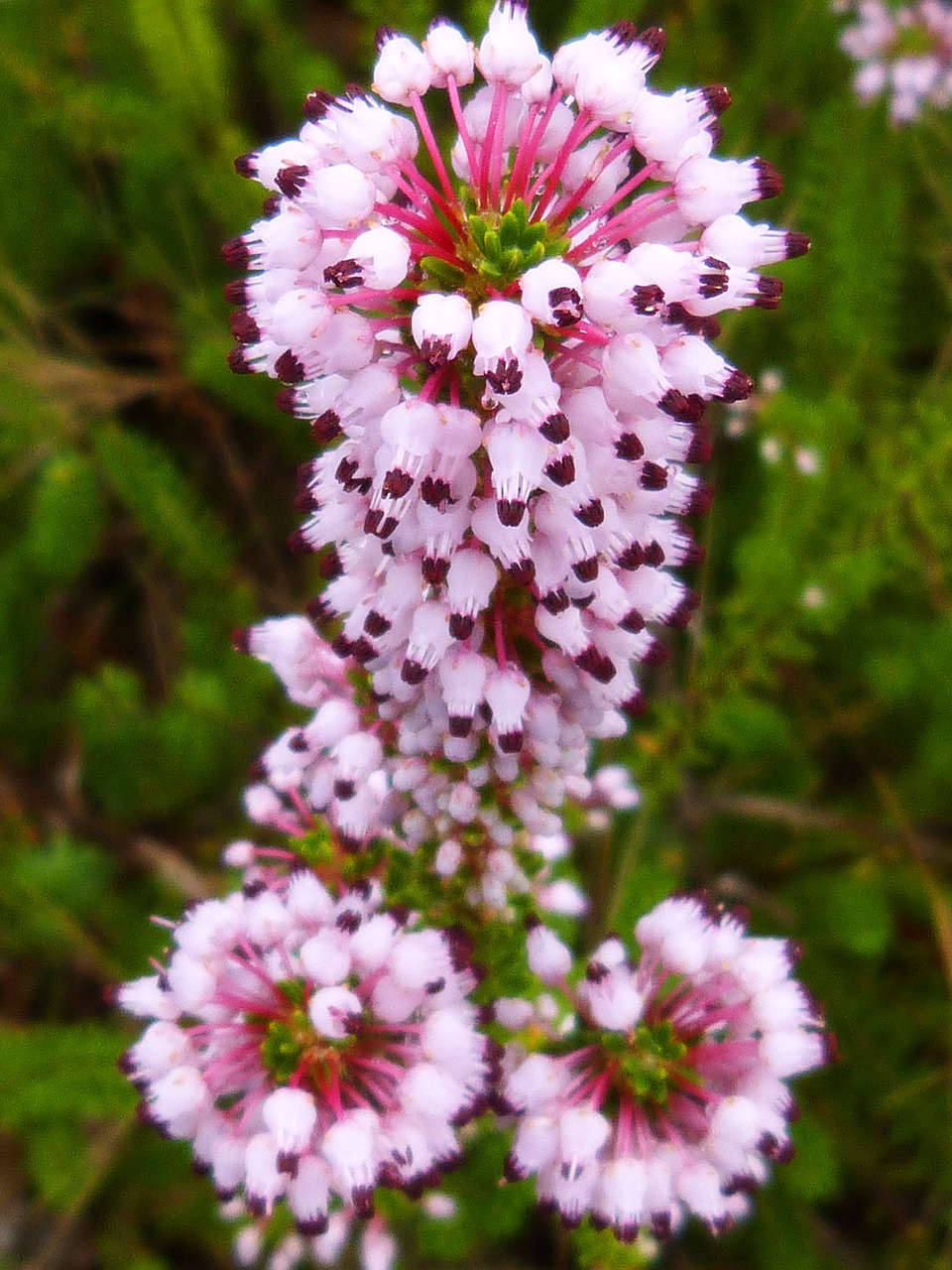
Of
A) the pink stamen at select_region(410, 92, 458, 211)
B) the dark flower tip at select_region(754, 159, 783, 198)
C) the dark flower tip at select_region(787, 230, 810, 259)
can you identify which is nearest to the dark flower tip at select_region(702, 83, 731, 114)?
the dark flower tip at select_region(754, 159, 783, 198)

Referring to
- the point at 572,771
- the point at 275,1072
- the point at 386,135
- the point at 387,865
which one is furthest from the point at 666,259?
the point at 275,1072

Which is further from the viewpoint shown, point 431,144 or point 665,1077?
point 665,1077

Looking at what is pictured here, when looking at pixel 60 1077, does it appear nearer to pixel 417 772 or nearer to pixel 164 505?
pixel 164 505

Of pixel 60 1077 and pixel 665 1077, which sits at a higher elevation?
pixel 665 1077

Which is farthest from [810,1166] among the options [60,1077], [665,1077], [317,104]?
[317,104]

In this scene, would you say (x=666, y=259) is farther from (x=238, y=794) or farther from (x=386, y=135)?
(x=238, y=794)

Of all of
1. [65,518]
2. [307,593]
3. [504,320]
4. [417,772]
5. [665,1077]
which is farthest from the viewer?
[307,593]

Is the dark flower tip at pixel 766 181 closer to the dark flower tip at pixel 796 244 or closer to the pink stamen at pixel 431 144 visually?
the dark flower tip at pixel 796 244
